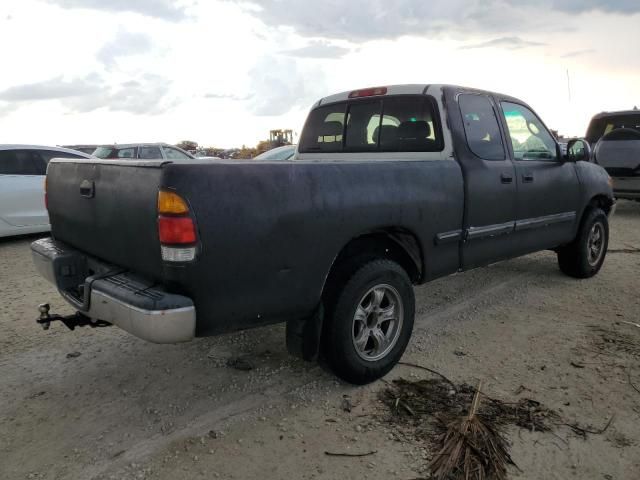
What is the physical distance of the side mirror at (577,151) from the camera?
16.4 ft

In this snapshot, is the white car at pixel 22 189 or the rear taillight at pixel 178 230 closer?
the rear taillight at pixel 178 230

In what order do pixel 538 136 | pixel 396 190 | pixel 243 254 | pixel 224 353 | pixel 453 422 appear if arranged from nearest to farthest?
pixel 243 254
pixel 453 422
pixel 396 190
pixel 224 353
pixel 538 136

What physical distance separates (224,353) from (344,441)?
1.39 metres

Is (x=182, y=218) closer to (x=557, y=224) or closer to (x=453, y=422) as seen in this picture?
(x=453, y=422)

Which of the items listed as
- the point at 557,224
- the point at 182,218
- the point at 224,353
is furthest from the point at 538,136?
the point at 182,218

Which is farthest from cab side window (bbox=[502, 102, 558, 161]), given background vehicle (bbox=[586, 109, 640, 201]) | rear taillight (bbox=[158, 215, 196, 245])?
background vehicle (bbox=[586, 109, 640, 201])

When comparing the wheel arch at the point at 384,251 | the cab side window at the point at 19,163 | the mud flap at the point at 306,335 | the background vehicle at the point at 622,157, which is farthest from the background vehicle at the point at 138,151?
the mud flap at the point at 306,335

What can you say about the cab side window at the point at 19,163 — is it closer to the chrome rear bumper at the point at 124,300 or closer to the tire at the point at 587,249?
the chrome rear bumper at the point at 124,300

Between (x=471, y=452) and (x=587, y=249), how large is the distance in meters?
3.89

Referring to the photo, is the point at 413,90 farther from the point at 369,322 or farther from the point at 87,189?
the point at 87,189

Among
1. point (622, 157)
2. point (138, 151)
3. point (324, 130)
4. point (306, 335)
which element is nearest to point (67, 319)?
point (306, 335)

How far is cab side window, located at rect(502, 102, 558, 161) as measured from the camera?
15.3ft

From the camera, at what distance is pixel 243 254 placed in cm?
261

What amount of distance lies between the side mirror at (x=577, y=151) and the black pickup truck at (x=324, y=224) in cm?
2
